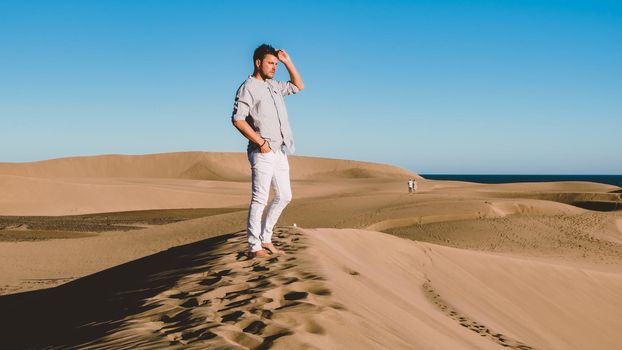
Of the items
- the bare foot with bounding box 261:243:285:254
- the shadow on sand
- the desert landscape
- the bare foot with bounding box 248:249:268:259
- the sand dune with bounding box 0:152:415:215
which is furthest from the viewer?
the sand dune with bounding box 0:152:415:215

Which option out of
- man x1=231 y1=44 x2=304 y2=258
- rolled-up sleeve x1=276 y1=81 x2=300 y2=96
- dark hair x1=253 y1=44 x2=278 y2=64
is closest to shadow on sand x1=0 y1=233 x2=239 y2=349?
man x1=231 y1=44 x2=304 y2=258

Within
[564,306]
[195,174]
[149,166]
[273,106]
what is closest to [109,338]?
[273,106]

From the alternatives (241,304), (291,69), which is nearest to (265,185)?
(291,69)

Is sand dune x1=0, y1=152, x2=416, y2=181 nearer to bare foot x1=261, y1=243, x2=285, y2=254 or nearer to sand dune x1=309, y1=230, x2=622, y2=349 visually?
sand dune x1=309, y1=230, x2=622, y2=349

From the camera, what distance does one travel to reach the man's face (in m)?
5.52

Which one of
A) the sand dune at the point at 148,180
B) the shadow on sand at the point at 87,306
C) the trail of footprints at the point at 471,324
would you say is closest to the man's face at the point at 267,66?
the shadow on sand at the point at 87,306

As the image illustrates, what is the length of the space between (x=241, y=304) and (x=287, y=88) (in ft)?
8.73

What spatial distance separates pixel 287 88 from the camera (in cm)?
591

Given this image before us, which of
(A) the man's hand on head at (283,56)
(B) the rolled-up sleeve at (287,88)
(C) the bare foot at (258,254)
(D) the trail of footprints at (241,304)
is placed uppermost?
(A) the man's hand on head at (283,56)

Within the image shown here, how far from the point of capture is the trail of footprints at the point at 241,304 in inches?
133

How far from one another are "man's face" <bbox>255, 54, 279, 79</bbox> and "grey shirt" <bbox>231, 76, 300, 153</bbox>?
83mm

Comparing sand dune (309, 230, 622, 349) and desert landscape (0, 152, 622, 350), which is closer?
desert landscape (0, 152, 622, 350)

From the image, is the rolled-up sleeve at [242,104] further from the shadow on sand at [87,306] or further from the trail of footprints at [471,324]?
the trail of footprints at [471,324]

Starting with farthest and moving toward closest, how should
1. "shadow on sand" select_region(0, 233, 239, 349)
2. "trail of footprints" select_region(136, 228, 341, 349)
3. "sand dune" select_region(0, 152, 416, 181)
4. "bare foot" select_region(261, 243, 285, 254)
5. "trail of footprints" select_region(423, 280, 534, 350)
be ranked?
"sand dune" select_region(0, 152, 416, 181)
"bare foot" select_region(261, 243, 285, 254)
"trail of footprints" select_region(423, 280, 534, 350)
"shadow on sand" select_region(0, 233, 239, 349)
"trail of footprints" select_region(136, 228, 341, 349)
